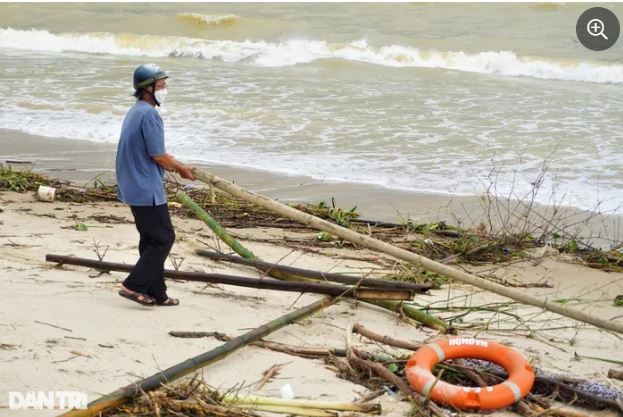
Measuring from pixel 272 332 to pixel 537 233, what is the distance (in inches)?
153

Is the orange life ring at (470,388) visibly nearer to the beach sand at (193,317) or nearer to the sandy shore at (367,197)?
the beach sand at (193,317)

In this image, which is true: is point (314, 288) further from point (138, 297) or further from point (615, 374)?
point (615, 374)

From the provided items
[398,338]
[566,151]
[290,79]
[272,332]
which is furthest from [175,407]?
[290,79]

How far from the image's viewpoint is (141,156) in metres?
4.89

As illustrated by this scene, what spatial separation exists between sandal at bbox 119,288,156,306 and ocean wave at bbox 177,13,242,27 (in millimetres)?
23062

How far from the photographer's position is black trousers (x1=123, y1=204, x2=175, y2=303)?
16.4 feet

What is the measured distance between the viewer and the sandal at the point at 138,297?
500 cm

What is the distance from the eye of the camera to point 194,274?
533 cm

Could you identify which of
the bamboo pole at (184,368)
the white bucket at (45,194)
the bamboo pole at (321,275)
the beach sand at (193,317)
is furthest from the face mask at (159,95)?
the white bucket at (45,194)

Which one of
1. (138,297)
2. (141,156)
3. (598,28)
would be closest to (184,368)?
(138,297)

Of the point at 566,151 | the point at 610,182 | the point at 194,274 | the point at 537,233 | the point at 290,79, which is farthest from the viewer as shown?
the point at 290,79

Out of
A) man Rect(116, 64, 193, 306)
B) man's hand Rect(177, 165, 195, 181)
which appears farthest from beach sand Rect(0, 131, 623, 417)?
man's hand Rect(177, 165, 195, 181)

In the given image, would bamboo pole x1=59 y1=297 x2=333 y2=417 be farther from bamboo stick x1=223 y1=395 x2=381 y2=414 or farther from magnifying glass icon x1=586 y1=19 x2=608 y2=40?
magnifying glass icon x1=586 y1=19 x2=608 y2=40

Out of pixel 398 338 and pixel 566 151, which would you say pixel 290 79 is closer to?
pixel 566 151
